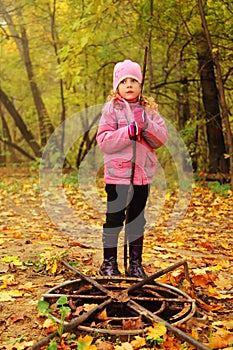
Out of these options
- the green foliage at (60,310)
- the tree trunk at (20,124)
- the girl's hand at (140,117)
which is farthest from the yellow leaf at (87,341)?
the tree trunk at (20,124)

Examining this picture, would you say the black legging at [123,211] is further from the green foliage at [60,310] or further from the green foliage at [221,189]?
the green foliage at [221,189]

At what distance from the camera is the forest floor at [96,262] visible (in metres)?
2.71

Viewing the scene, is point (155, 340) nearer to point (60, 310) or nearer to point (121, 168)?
point (60, 310)

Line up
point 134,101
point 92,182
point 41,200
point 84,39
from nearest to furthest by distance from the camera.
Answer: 1. point 134,101
2. point 84,39
3. point 41,200
4. point 92,182

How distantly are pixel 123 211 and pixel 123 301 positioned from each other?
798 mm

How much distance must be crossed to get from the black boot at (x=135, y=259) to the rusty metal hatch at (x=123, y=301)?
179 millimetres

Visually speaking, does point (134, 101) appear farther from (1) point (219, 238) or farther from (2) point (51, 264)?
(1) point (219, 238)

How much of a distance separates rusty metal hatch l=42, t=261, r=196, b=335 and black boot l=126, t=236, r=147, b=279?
18cm

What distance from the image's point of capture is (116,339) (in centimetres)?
261

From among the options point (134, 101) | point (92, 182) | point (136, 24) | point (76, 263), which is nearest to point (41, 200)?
point (92, 182)

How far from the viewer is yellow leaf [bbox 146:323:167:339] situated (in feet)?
8.46

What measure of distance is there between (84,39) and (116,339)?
6.23 m

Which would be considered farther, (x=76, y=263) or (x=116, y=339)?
(x=76, y=263)

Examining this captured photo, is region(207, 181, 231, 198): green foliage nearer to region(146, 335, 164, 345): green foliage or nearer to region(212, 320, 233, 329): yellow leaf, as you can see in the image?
region(212, 320, 233, 329): yellow leaf
